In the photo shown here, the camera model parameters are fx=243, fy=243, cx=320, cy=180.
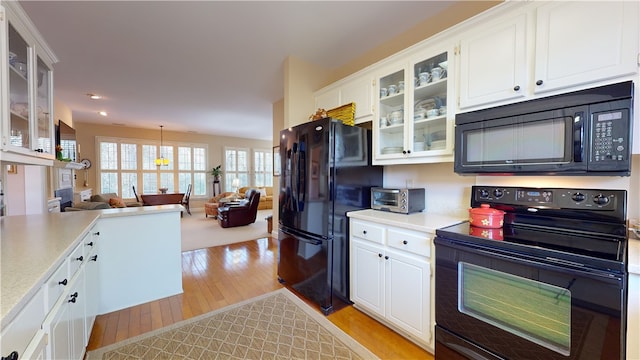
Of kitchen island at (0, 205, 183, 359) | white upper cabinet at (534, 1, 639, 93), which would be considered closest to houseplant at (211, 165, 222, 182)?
kitchen island at (0, 205, 183, 359)

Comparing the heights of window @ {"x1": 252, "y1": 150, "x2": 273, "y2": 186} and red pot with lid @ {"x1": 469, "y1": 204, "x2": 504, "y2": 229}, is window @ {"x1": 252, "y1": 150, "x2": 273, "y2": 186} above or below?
above

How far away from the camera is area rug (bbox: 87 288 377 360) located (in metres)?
1.71

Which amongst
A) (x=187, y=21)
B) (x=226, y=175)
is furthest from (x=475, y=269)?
(x=226, y=175)

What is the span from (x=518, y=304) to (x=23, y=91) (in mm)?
3352

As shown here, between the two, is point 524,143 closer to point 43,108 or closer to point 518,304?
point 518,304

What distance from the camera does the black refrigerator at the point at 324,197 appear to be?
218cm

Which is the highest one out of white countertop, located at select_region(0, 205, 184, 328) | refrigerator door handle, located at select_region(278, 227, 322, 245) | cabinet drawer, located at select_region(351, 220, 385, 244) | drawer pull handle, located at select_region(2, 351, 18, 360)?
white countertop, located at select_region(0, 205, 184, 328)

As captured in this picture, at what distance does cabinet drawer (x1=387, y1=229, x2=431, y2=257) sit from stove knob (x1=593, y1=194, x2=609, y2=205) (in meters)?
0.90

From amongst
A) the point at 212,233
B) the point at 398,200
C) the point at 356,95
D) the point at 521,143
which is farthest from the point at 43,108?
the point at 212,233

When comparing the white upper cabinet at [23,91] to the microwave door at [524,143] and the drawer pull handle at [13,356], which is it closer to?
the drawer pull handle at [13,356]

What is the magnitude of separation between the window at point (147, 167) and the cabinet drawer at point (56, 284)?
7.97 m

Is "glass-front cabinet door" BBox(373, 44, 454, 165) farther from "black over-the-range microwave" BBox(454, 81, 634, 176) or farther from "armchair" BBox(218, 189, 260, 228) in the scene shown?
"armchair" BBox(218, 189, 260, 228)

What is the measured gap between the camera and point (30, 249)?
47.0 inches

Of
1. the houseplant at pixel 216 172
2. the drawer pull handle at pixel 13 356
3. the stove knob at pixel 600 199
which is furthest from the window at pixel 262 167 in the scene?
the stove knob at pixel 600 199
